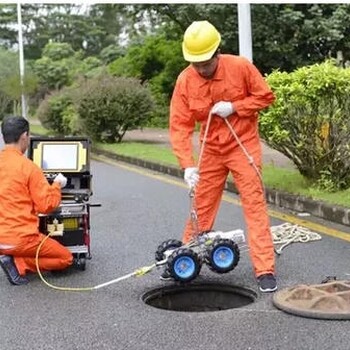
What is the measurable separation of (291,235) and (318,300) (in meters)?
2.22

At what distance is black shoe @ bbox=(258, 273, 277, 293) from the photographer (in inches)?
204

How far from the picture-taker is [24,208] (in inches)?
223

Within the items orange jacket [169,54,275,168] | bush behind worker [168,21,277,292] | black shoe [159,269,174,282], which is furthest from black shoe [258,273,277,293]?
orange jacket [169,54,275,168]

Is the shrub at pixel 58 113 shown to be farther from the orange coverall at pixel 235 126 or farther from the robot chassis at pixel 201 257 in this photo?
the robot chassis at pixel 201 257

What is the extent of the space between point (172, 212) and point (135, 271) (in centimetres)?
292

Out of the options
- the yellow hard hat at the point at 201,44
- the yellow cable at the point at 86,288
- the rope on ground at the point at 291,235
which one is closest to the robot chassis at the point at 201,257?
the yellow cable at the point at 86,288

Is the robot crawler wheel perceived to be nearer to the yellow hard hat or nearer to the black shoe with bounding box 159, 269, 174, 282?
the black shoe with bounding box 159, 269, 174, 282

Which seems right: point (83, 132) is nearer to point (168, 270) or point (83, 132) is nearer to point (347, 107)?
point (347, 107)

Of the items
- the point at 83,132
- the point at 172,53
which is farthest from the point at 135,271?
the point at 172,53

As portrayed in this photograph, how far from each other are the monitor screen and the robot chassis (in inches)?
51.6

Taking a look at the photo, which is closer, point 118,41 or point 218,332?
point 218,332

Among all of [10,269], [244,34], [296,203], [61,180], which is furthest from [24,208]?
[244,34]

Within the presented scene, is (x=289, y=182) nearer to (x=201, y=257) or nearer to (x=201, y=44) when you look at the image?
(x=201, y=257)

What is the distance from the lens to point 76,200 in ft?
19.7
